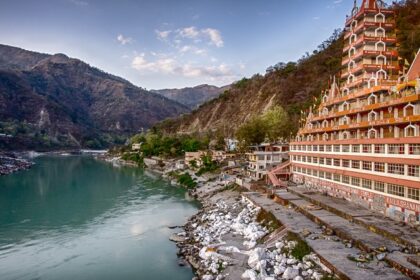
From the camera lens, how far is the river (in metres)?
22.3

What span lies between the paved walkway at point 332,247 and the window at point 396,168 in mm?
3955

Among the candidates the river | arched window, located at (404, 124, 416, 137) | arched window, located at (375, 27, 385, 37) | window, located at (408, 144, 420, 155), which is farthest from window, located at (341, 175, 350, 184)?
the river

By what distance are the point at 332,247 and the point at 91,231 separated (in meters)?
21.0

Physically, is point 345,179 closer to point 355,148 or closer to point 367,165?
point 355,148

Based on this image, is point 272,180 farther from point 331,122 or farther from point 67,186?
point 67,186

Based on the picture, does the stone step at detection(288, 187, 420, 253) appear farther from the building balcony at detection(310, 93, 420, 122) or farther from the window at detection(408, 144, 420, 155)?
the building balcony at detection(310, 93, 420, 122)

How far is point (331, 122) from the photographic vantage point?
3186 cm

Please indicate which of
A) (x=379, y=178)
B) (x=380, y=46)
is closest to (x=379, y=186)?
(x=379, y=178)

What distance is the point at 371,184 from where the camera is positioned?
78.7 ft

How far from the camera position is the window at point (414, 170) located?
19.2 meters

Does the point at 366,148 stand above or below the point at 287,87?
below

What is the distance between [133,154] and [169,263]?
277ft

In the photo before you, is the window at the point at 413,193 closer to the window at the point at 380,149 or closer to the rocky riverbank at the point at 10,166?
Result: the window at the point at 380,149

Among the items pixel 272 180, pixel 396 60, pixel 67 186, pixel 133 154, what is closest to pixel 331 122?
pixel 396 60
